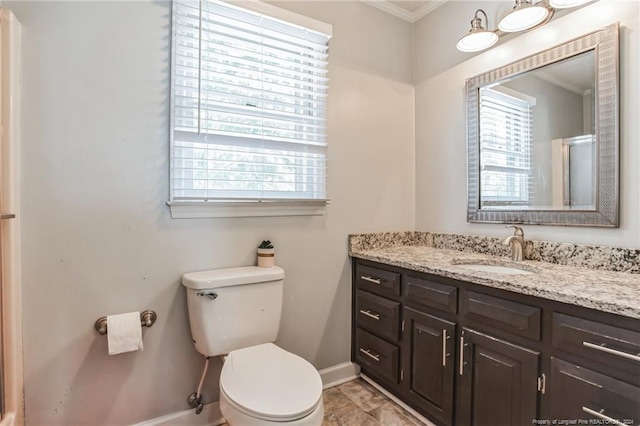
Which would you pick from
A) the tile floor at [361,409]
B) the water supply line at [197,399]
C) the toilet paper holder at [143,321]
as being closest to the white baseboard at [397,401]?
the tile floor at [361,409]

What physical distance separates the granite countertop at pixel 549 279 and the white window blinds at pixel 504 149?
1.22ft

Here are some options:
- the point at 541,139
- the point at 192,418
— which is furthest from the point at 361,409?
the point at 541,139

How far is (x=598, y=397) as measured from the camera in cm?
101

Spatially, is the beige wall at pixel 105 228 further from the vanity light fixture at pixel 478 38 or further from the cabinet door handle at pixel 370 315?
the vanity light fixture at pixel 478 38

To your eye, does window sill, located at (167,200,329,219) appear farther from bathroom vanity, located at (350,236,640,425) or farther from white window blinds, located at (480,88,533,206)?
white window blinds, located at (480,88,533,206)

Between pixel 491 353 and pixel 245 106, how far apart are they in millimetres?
1620

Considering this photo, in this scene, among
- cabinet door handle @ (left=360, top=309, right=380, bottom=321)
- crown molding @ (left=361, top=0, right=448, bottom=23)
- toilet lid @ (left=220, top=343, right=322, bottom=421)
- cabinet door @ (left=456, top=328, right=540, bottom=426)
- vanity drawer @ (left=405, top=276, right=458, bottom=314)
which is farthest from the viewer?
crown molding @ (left=361, top=0, right=448, bottom=23)

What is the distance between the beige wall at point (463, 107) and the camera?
1368 mm

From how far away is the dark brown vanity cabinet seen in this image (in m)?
0.99

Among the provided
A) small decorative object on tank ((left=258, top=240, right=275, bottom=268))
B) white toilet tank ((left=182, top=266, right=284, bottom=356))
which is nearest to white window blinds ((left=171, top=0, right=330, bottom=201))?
small decorative object on tank ((left=258, top=240, right=275, bottom=268))

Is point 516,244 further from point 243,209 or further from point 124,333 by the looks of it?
point 124,333

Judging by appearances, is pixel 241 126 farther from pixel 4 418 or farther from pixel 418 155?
pixel 4 418

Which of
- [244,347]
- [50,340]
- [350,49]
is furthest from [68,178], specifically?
[350,49]

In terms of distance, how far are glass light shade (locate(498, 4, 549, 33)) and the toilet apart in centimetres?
166
